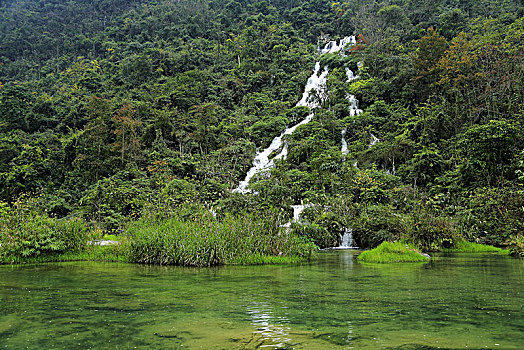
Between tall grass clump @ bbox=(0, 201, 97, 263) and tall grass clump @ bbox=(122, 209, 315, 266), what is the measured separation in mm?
2037

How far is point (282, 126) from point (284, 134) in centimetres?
155

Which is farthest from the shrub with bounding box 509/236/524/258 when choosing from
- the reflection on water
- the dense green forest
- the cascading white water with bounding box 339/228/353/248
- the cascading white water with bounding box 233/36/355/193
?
the cascading white water with bounding box 233/36/355/193

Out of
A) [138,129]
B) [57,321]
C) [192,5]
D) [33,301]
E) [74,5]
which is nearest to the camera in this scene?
[57,321]

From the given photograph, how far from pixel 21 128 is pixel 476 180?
4011cm

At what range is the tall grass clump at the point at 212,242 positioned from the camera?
35.8ft

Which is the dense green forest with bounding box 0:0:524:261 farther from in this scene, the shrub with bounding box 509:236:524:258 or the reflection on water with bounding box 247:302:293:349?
the reflection on water with bounding box 247:302:293:349

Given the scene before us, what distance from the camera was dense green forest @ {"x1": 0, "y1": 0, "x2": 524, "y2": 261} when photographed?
17.9 metres

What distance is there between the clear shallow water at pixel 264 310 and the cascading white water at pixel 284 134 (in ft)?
58.6

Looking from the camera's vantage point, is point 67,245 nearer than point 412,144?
Yes

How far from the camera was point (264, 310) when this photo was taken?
16.6ft

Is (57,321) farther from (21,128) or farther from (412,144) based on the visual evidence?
(21,128)

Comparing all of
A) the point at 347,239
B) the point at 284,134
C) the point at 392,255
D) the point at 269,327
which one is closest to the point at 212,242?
the point at 392,255

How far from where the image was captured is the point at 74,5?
66.8 metres

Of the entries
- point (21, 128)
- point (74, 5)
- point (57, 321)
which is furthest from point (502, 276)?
point (74, 5)
